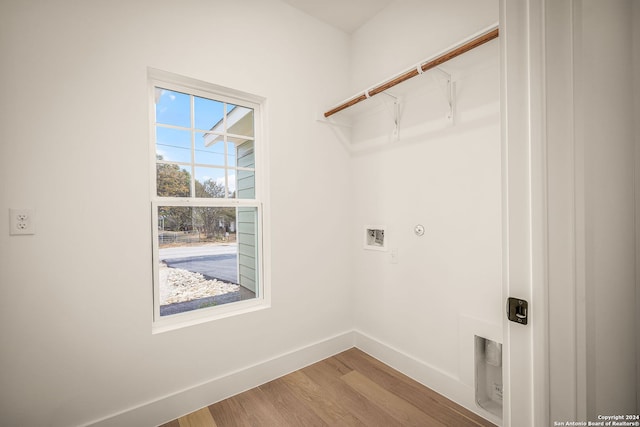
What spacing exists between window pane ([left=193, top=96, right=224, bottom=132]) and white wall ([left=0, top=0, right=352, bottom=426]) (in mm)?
177

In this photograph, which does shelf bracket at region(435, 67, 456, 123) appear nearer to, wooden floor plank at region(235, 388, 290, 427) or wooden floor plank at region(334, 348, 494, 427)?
wooden floor plank at region(334, 348, 494, 427)

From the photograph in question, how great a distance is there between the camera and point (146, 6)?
1.65 m

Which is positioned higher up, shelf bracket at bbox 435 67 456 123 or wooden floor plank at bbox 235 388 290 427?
shelf bracket at bbox 435 67 456 123

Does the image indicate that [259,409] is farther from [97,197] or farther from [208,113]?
[208,113]

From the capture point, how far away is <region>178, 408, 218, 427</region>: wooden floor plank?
1664 mm

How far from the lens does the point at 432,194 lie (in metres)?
1.94

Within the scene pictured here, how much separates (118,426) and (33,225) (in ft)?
3.81

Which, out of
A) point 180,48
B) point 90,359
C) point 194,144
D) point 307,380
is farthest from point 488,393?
point 180,48

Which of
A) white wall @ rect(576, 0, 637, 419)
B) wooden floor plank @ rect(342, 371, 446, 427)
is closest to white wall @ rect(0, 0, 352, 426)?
wooden floor plank @ rect(342, 371, 446, 427)

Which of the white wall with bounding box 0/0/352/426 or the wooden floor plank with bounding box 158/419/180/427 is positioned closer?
the white wall with bounding box 0/0/352/426

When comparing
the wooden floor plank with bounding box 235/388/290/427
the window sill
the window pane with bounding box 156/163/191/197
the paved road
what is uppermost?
the window pane with bounding box 156/163/191/197

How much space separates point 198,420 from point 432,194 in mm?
2057

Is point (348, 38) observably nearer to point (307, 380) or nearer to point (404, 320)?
point (404, 320)

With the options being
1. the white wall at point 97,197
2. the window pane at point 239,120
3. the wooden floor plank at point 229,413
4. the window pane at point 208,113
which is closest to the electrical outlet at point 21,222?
the white wall at point 97,197
